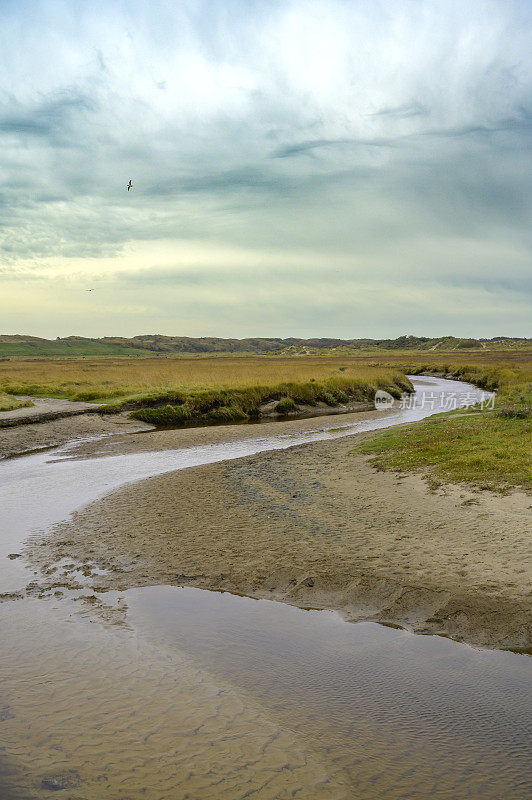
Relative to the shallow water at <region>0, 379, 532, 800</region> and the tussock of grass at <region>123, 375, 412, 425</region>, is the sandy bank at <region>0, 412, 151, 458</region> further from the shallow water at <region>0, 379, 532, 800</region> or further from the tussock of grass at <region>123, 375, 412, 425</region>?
the shallow water at <region>0, 379, 532, 800</region>

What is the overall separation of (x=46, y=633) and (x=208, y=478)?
343 inches

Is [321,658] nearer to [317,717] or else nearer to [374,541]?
[317,717]

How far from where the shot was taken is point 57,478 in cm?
1705

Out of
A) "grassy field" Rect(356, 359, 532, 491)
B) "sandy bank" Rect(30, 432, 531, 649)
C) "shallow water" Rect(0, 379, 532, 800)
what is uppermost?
"grassy field" Rect(356, 359, 532, 491)

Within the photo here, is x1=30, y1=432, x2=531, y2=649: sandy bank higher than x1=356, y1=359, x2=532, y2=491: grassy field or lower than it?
lower

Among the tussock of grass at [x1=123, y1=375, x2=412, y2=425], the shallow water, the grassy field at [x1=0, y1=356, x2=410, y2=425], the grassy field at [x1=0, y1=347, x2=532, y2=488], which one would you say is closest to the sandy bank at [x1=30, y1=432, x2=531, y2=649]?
the shallow water

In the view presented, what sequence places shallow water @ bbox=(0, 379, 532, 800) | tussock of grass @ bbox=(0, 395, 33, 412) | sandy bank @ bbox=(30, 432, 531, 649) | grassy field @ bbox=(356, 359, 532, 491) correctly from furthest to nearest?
tussock of grass @ bbox=(0, 395, 33, 412)
grassy field @ bbox=(356, 359, 532, 491)
sandy bank @ bbox=(30, 432, 531, 649)
shallow water @ bbox=(0, 379, 532, 800)

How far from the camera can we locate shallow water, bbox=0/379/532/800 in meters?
4.48

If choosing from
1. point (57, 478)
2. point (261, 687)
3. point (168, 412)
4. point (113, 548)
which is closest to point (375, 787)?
point (261, 687)

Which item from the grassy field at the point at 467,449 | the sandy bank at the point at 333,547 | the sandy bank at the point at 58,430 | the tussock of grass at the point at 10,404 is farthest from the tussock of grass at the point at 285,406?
the sandy bank at the point at 333,547

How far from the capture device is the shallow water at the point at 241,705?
14.7 feet

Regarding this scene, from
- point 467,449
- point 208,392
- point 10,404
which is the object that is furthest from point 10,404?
point 467,449

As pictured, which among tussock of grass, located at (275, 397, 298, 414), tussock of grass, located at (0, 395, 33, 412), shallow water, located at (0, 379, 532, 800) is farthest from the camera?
tussock of grass, located at (275, 397, 298, 414)

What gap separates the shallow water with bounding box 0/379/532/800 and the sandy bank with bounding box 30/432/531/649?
49 cm
